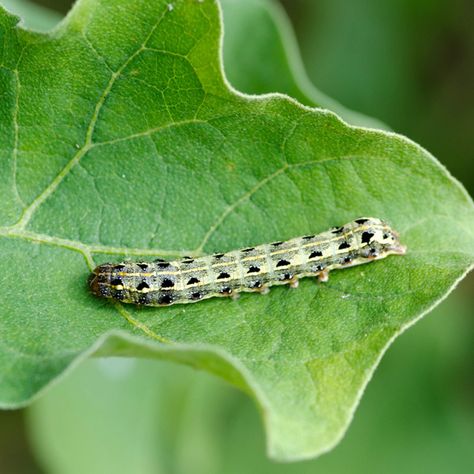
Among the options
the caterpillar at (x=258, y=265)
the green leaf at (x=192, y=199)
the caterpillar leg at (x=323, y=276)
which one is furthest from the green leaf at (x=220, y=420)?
the caterpillar leg at (x=323, y=276)

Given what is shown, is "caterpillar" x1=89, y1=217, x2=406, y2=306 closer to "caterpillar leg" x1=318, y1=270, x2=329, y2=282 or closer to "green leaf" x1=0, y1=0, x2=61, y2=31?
"caterpillar leg" x1=318, y1=270, x2=329, y2=282

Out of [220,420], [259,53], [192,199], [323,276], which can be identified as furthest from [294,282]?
[220,420]

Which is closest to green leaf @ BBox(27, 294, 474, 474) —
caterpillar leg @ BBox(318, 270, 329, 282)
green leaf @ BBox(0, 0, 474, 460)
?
green leaf @ BBox(0, 0, 474, 460)

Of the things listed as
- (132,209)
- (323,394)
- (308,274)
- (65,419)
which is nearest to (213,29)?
(132,209)

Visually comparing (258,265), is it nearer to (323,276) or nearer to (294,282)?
(294,282)

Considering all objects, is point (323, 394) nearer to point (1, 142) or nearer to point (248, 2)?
point (1, 142)

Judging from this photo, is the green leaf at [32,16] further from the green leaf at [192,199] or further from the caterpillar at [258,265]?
the caterpillar at [258,265]
